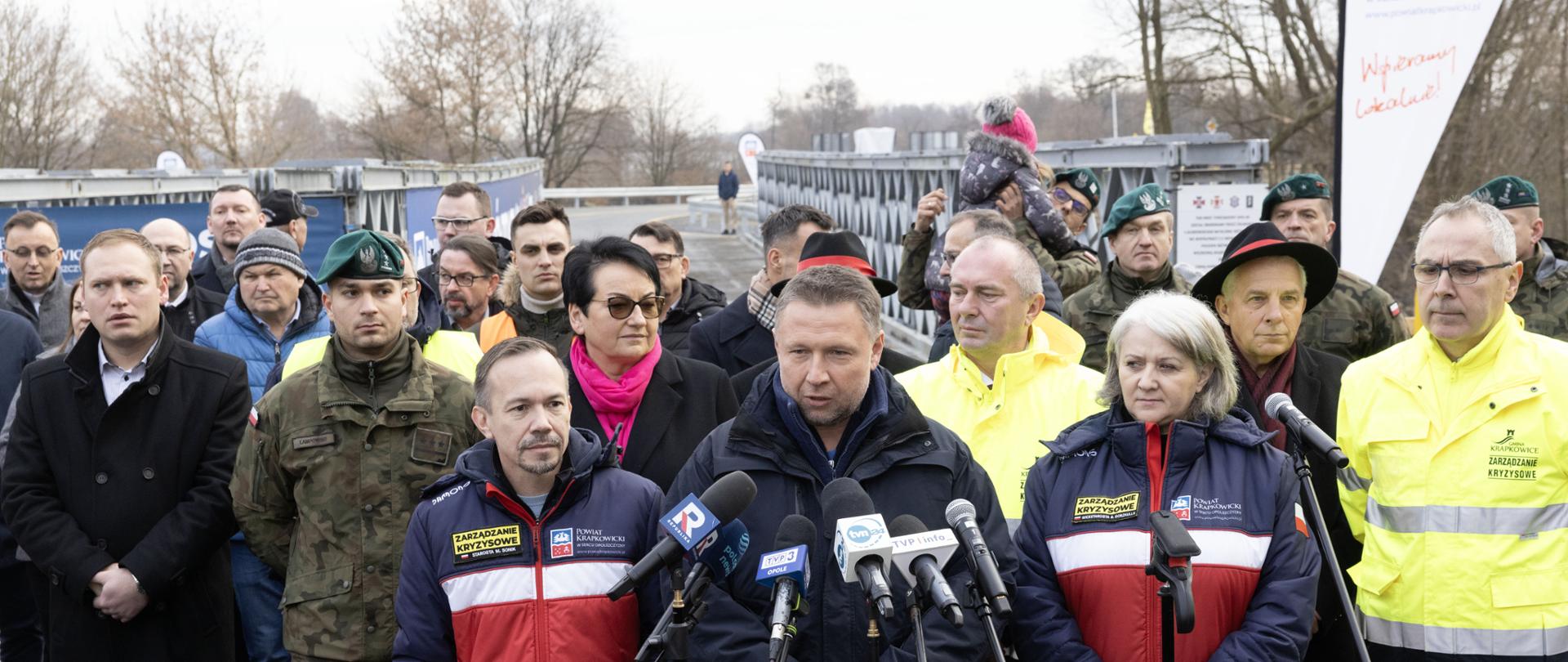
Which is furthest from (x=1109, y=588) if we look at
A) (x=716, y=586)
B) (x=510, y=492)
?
(x=510, y=492)

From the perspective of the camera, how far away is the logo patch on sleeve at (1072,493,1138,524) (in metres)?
3.85

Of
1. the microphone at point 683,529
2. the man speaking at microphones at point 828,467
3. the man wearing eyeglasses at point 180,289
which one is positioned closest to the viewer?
the microphone at point 683,529

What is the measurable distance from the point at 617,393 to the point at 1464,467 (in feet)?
9.16

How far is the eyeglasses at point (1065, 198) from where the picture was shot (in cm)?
802

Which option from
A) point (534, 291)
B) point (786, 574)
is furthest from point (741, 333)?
point (786, 574)

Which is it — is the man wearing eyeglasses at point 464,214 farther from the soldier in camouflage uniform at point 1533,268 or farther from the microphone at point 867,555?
the microphone at point 867,555

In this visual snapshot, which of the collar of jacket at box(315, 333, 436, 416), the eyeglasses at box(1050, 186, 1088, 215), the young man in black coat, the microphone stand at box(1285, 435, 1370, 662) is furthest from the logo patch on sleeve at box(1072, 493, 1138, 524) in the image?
the eyeglasses at box(1050, 186, 1088, 215)

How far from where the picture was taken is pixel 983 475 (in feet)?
Result: 12.4

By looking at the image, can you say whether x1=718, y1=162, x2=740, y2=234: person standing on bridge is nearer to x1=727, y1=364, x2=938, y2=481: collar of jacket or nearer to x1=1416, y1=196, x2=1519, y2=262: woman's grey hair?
x1=1416, y1=196, x2=1519, y2=262: woman's grey hair

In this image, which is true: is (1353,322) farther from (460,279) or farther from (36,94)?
(36,94)

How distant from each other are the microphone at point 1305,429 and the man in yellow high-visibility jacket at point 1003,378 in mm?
588

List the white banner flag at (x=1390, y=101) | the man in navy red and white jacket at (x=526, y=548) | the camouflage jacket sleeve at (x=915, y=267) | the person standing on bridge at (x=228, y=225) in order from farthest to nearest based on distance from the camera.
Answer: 1. the person standing on bridge at (x=228, y=225)
2. the camouflage jacket sleeve at (x=915, y=267)
3. the white banner flag at (x=1390, y=101)
4. the man in navy red and white jacket at (x=526, y=548)

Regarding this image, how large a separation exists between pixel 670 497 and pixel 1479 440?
8.25 ft

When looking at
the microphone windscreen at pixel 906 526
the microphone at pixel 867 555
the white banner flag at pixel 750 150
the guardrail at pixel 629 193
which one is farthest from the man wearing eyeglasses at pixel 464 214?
the guardrail at pixel 629 193
